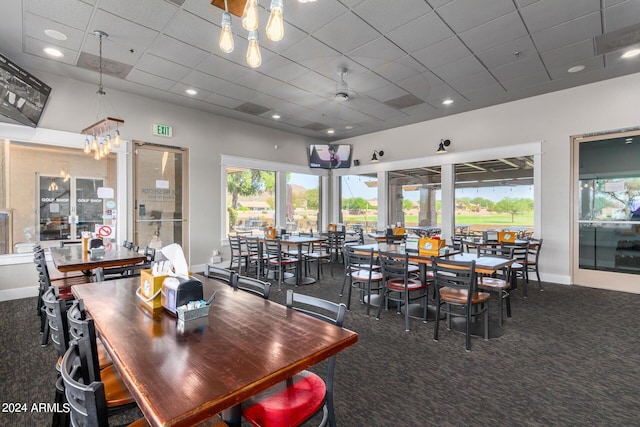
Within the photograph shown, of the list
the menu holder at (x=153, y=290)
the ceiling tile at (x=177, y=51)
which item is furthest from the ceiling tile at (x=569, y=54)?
the menu holder at (x=153, y=290)

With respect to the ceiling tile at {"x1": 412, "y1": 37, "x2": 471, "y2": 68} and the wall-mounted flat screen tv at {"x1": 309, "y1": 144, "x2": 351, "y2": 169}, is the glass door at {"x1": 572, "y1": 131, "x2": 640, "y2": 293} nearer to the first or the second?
the ceiling tile at {"x1": 412, "y1": 37, "x2": 471, "y2": 68}

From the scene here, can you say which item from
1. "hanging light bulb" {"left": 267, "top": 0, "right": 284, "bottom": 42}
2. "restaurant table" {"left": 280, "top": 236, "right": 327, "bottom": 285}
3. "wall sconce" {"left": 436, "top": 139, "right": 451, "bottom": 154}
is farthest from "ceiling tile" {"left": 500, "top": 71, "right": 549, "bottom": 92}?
"hanging light bulb" {"left": 267, "top": 0, "right": 284, "bottom": 42}

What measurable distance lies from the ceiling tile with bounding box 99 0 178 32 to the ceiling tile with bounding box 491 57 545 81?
4582 mm

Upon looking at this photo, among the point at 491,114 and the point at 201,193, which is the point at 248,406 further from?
the point at 491,114

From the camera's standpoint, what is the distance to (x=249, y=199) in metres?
7.63

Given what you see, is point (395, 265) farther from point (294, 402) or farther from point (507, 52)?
point (507, 52)

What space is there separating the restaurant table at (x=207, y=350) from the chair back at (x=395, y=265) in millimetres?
2057

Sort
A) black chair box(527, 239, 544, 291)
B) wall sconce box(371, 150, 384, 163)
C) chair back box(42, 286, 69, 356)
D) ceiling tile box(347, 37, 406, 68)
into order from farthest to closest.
Answer: 1. wall sconce box(371, 150, 384, 163)
2. black chair box(527, 239, 544, 291)
3. ceiling tile box(347, 37, 406, 68)
4. chair back box(42, 286, 69, 356)

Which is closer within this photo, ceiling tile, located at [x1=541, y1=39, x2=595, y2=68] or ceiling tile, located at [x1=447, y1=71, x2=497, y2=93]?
ceiling tile, located at [x1=541, y1=39, x2=595, y2=68]

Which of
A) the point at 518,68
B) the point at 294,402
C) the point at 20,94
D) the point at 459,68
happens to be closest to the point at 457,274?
the point at 294,402

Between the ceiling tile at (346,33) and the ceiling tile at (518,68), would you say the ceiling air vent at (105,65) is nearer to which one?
the ceiling tile at (346,33)

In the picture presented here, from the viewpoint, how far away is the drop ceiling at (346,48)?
3.27 m

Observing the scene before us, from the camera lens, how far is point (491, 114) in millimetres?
6281

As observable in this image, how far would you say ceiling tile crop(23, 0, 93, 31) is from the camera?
313 cm
